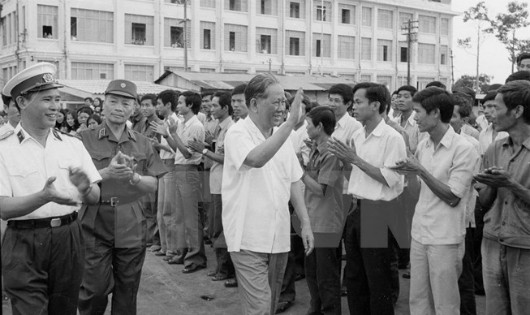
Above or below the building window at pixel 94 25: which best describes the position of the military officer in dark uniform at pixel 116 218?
below

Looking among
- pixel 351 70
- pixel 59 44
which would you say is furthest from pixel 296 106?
pixel 351 70

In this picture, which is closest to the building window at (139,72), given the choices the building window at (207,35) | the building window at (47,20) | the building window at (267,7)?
the building window at (207,35)

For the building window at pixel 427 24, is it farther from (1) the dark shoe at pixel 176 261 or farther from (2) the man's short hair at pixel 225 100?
(1) the dark shoe at pixel 176 261

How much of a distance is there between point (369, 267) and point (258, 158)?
1499 mm

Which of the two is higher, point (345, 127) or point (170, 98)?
point (170, 98)

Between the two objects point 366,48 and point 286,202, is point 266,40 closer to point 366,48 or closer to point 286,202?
point 366,48

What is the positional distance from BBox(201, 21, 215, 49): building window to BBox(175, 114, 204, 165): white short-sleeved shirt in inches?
1465

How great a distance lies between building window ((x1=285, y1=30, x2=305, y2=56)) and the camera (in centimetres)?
4778

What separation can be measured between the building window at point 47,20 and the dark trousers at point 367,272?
36.5 meters

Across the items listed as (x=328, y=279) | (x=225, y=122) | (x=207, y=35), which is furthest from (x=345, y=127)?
(x=207, y=35)

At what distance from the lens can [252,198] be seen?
377cm

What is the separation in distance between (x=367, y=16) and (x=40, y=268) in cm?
5201

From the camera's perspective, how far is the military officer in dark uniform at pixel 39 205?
10.6 feet

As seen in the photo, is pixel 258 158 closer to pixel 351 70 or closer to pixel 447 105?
pixel 447 105
